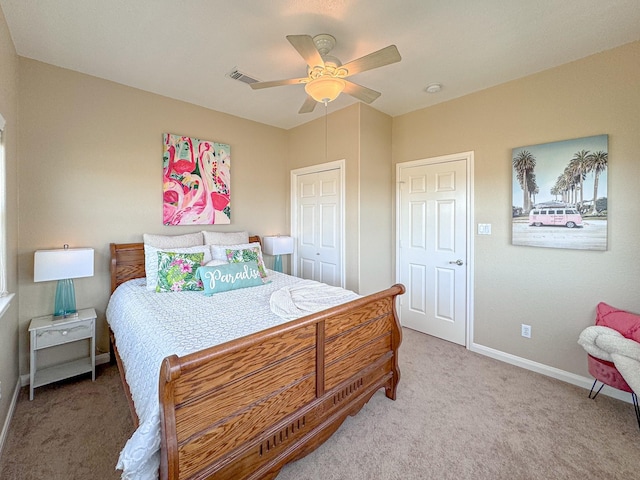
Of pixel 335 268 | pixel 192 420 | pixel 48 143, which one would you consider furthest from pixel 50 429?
pixel 335 268

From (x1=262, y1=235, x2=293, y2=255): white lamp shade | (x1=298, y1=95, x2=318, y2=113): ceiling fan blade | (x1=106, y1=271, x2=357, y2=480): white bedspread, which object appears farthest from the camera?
(x1=262, y1=235, x2=293, y2=255): white lamp shade

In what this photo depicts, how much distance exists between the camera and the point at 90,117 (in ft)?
8.68

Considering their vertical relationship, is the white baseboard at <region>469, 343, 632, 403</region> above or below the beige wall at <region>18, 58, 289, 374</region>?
below

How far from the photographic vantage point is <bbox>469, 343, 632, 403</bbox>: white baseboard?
2221 millimetres

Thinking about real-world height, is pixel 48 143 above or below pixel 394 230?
above

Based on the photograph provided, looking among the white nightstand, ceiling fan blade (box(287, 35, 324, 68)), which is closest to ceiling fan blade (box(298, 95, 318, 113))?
ceiling fan blade (box(287, 35, 324, 68))

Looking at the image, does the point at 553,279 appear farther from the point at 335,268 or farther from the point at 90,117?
the point at 90,117

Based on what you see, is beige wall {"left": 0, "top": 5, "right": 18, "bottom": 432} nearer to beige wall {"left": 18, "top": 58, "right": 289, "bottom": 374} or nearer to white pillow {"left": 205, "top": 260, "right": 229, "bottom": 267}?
beige wall {"left": 18, "top": 58, "right": 289, "bottom": 374}

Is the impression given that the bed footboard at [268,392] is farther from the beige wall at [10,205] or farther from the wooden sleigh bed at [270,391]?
the beige wall at [10,205]

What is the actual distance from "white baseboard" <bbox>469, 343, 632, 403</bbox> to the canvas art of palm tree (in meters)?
1.10

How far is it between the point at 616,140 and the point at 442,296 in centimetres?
201

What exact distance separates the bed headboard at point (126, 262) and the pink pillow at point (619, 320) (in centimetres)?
403

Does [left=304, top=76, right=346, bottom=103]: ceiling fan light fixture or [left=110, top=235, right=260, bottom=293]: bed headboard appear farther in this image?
[left=110, top=235, right=260, bottom=293]: bed headboard

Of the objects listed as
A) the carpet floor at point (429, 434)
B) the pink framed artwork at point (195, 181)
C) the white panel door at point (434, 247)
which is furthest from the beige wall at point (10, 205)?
the white panel door at point (434, 247)
